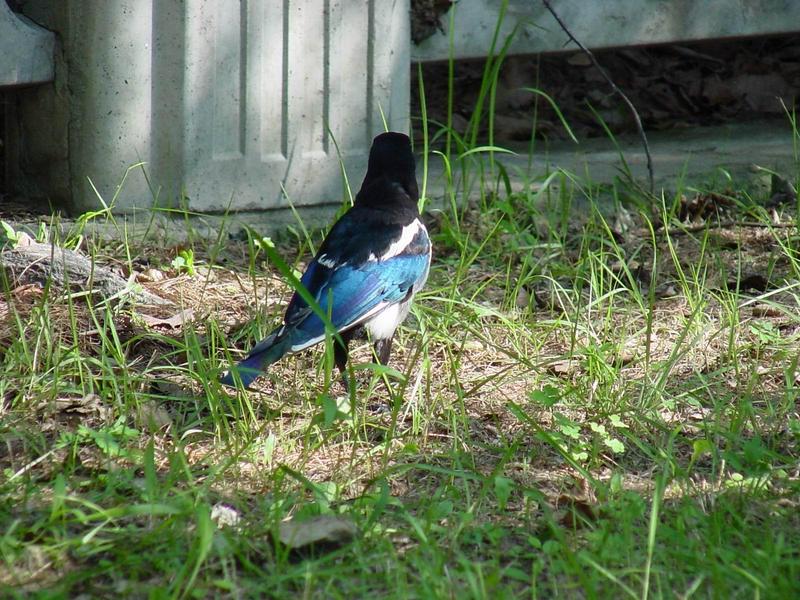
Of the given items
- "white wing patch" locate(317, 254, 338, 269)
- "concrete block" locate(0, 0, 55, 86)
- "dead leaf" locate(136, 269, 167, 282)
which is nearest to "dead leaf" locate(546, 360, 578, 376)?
"white wing patch" locate(317, 254, 338, 269)

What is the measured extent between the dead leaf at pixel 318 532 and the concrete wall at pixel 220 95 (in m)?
2.55

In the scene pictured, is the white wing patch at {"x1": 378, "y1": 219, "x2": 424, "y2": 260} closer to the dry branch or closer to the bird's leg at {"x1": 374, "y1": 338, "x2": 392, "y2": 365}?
the bird's leg at {"x1": 374, "y1": 338, "x2": 392, "y2": 365}

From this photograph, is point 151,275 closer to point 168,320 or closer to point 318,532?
point 168,320

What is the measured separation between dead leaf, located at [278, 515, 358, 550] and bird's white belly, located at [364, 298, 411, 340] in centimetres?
133

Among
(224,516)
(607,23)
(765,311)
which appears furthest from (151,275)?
(607,23)

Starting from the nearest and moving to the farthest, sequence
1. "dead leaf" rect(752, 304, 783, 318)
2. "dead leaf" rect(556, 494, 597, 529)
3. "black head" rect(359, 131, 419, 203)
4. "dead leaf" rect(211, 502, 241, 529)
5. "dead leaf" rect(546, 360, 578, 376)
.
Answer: "dead leaf" rect(211, 502, 241, 529) → "dead leaf" rect(556, 494, 597, 529) → "dead leaf" rect(546, 360, 578, 376) → "black head" rect(359, 131, 419, 203) → "dead leaf" rect(752, 304, 783, 318)

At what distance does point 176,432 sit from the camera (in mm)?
3227

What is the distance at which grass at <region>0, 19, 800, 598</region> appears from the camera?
252cm

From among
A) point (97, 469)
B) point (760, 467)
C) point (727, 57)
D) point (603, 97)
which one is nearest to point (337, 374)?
point (97, 469)

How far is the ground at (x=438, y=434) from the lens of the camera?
252cm

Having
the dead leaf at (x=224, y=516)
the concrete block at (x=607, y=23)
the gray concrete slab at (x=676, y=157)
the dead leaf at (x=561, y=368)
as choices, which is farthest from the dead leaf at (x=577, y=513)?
the concrete block at (x=607, y=23)

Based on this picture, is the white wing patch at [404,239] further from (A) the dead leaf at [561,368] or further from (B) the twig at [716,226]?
(B) the twig at [716,226]

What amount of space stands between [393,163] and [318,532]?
2000mm

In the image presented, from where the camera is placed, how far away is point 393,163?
4301 mm
